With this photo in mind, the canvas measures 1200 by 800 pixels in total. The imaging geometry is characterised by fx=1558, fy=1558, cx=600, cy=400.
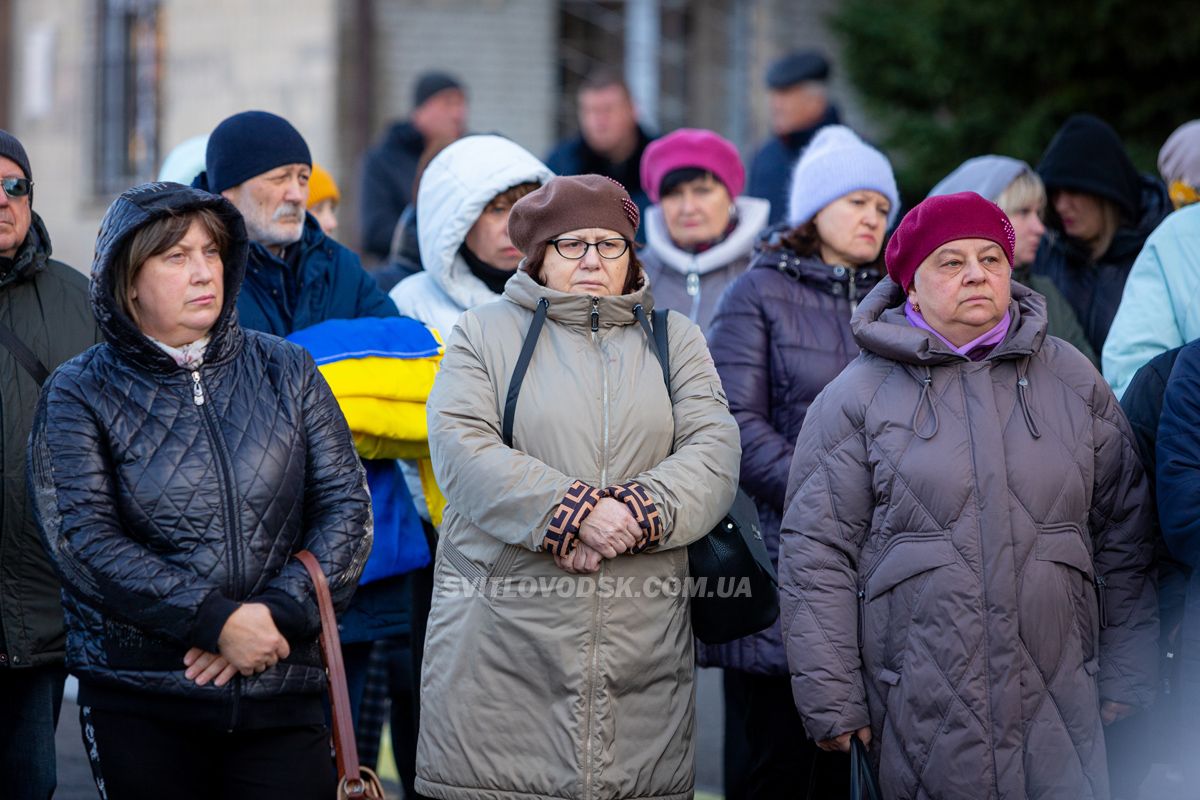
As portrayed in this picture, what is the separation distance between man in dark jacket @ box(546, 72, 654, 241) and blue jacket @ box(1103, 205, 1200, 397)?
11.7 feet

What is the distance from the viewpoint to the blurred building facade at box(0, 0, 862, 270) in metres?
12.6

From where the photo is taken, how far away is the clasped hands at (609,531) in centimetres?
378

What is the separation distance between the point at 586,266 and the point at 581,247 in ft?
0.18

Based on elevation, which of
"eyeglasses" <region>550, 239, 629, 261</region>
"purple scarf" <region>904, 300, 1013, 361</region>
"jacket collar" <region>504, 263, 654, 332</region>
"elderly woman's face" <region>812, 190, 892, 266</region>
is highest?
"elderly woman's face" <region>812, 190, 892, 266</region>

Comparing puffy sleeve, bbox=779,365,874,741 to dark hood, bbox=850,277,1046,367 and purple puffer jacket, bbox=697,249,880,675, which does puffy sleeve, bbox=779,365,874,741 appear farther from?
purple puffer jacket, bbox=697,249,880,675

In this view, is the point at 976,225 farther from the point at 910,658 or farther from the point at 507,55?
the point at 507,55

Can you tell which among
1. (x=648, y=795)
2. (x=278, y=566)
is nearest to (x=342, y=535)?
(x=278, y=566)

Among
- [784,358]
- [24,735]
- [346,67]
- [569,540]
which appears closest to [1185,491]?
[784,358]

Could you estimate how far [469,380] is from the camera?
4.01 meters

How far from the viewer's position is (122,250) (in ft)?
12.3

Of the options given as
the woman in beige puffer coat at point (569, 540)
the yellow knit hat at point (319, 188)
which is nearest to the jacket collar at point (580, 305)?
the woman in beige puffer coat at point (569, 540)

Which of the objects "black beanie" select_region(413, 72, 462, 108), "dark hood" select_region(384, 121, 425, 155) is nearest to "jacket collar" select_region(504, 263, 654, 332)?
"dark hood" select_region(384, 121, 425, 155)

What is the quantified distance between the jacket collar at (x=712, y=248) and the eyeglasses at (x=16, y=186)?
A: 2385mm

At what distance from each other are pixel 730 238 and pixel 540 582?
92.2 inches
